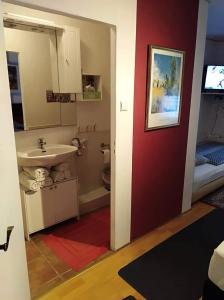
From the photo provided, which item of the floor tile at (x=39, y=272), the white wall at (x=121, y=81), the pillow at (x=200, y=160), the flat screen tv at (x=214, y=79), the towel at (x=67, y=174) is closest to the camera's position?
the white wall at (x=121, y=81)

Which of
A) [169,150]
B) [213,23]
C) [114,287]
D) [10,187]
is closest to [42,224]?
[114,287]

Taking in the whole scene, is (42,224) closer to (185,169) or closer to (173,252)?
→ (173,252)

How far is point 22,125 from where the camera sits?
235cm

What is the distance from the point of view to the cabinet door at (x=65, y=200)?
8.14ft

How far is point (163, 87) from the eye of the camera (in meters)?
2.19

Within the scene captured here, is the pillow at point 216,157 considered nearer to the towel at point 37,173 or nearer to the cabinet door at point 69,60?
the cabinet door at point 69,60

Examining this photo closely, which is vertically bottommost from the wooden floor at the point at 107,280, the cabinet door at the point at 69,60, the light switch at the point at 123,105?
the wooden floor at the point at 107,280

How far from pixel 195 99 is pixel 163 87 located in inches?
24.8

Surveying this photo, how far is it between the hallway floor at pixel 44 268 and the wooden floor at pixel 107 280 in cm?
6

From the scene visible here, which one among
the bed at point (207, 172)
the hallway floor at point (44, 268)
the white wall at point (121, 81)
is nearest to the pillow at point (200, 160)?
the bed at point (207, 172)

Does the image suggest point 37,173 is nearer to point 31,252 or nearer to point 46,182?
point 46,182

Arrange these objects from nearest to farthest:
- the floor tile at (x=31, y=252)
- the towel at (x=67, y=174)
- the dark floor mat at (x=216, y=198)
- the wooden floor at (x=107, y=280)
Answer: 1. the wooden floor at (x=107, y=280)
2. the floor tile at (x=31, y=252)
3. the towel at (x=67, y=174)
4. the dark floor mat at (x=216, y=198)

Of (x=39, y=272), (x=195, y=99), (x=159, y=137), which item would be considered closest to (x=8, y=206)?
(x=39, y=272)

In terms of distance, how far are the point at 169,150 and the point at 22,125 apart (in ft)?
5.12
